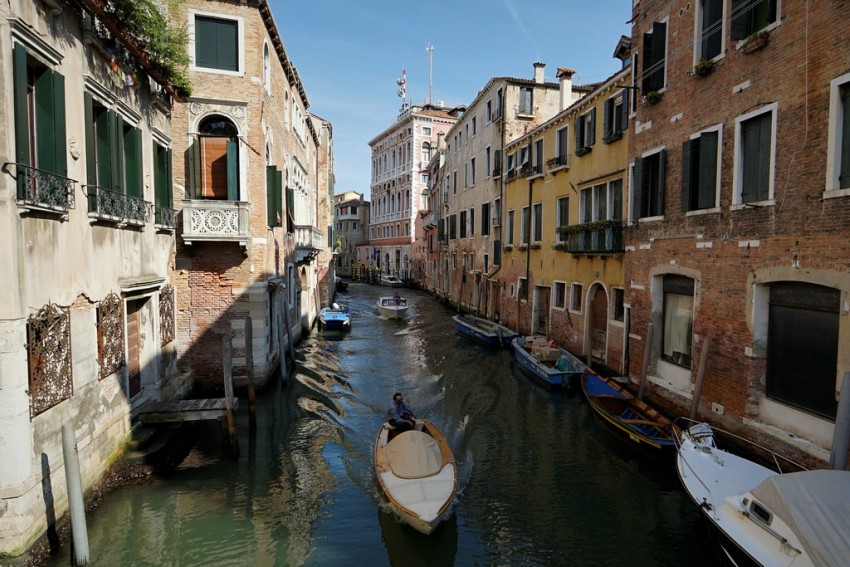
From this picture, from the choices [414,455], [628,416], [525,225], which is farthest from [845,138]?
[525,225]

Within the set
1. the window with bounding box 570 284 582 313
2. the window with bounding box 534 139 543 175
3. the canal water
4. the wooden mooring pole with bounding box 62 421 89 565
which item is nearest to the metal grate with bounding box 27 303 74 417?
the wooden mooring pole with bounding box 62 421 89 565

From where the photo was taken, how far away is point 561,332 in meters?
16.9

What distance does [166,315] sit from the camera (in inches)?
402

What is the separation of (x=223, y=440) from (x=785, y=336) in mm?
9011

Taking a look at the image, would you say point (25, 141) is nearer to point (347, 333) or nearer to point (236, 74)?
point (236, 74)

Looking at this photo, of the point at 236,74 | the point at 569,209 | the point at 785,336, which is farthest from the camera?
the point at 569,209

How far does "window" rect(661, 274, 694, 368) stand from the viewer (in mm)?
10094

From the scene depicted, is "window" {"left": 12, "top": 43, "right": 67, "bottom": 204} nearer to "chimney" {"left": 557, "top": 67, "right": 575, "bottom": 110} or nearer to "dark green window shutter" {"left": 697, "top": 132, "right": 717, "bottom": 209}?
"dark green window shutter" {"left": 697, "top": 132, "right": 717, "bottom": 209}

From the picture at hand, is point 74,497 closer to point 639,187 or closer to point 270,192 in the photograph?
point 270,192

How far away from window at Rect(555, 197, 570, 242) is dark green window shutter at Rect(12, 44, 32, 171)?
46.0 feet

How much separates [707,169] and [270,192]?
8915 mm

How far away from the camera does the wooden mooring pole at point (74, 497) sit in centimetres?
548

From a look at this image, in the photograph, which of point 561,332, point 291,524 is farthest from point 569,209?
point 291,524

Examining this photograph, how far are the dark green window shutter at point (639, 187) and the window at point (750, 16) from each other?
314 centimetres
